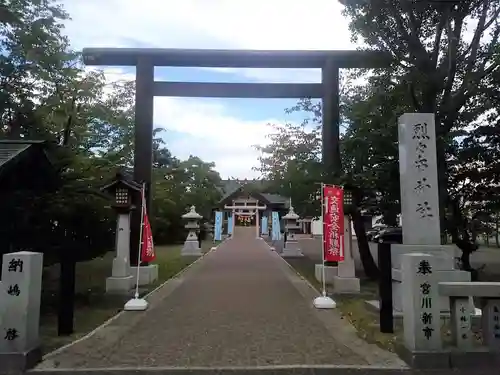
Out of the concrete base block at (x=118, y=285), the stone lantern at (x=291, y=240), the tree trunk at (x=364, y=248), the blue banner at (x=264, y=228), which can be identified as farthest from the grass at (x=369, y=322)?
the blue banner at (x=264, y=228)

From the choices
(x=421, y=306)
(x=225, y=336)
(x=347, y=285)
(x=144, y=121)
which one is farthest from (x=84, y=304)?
(x=421, y=306)

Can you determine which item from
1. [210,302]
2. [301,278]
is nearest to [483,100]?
[301,278]

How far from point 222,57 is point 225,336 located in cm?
859

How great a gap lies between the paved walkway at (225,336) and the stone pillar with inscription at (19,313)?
12.5 inches

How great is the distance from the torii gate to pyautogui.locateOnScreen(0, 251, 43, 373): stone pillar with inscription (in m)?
7.42

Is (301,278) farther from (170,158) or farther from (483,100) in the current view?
(170,158)

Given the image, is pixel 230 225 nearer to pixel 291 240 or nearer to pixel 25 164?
pixel 291 240

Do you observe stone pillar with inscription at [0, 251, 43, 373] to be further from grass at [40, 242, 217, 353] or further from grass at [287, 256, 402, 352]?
grass at [287, 256, 402, 352]

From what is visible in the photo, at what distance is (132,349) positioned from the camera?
6.36 metres

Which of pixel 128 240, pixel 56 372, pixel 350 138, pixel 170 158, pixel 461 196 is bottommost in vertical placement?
pixel 56 372

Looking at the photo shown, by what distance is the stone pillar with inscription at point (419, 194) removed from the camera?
781 cm

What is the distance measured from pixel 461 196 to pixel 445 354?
8836mm

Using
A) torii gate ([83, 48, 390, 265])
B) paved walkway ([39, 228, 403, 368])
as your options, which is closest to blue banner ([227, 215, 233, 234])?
torii gate ([83, 48, 390, 265])

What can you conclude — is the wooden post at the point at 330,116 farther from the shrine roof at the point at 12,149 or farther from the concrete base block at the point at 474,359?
the concrete base block at the point at 474,359
